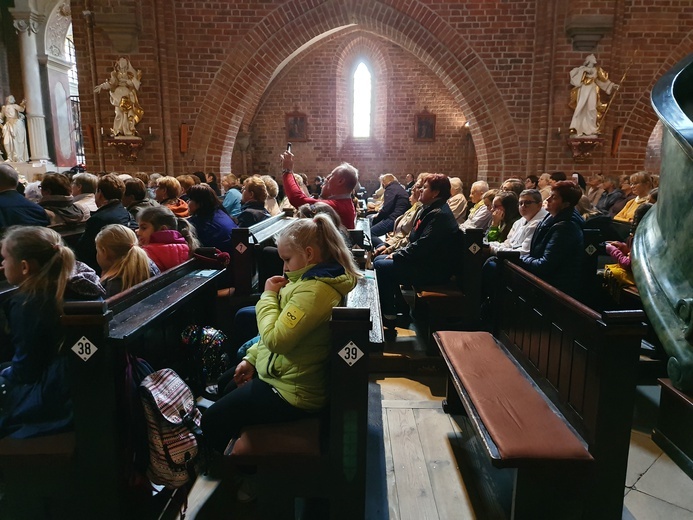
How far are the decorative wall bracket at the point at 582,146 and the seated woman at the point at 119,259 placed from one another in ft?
29.3

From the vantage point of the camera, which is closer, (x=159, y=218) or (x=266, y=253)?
(x=159, y=218)

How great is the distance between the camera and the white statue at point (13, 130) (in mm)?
15281

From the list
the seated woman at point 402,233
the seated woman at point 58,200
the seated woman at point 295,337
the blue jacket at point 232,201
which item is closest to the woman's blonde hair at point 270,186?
the blue jacket at point 232,201

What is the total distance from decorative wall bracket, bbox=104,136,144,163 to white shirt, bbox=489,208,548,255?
24.6 feet

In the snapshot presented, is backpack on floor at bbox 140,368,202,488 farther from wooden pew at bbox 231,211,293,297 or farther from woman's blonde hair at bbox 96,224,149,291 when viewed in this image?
wooden pew at bbox 231,211,293,297

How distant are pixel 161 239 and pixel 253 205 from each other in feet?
7.40

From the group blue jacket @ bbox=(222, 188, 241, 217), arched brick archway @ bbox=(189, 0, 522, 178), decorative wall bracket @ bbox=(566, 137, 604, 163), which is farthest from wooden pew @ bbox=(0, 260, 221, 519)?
decorative wall bracket @ bbox=(566, 137, 604, 163)

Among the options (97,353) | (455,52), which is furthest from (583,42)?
(97,353)

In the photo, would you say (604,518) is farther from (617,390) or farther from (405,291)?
(405,291)

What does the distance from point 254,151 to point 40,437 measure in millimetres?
15606

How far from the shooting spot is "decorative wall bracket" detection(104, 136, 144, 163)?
31.8 ft

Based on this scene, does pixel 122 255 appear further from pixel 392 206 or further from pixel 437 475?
pixel 392 206

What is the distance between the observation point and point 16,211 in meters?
4.43

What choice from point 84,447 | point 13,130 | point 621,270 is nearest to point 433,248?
point 621,270
